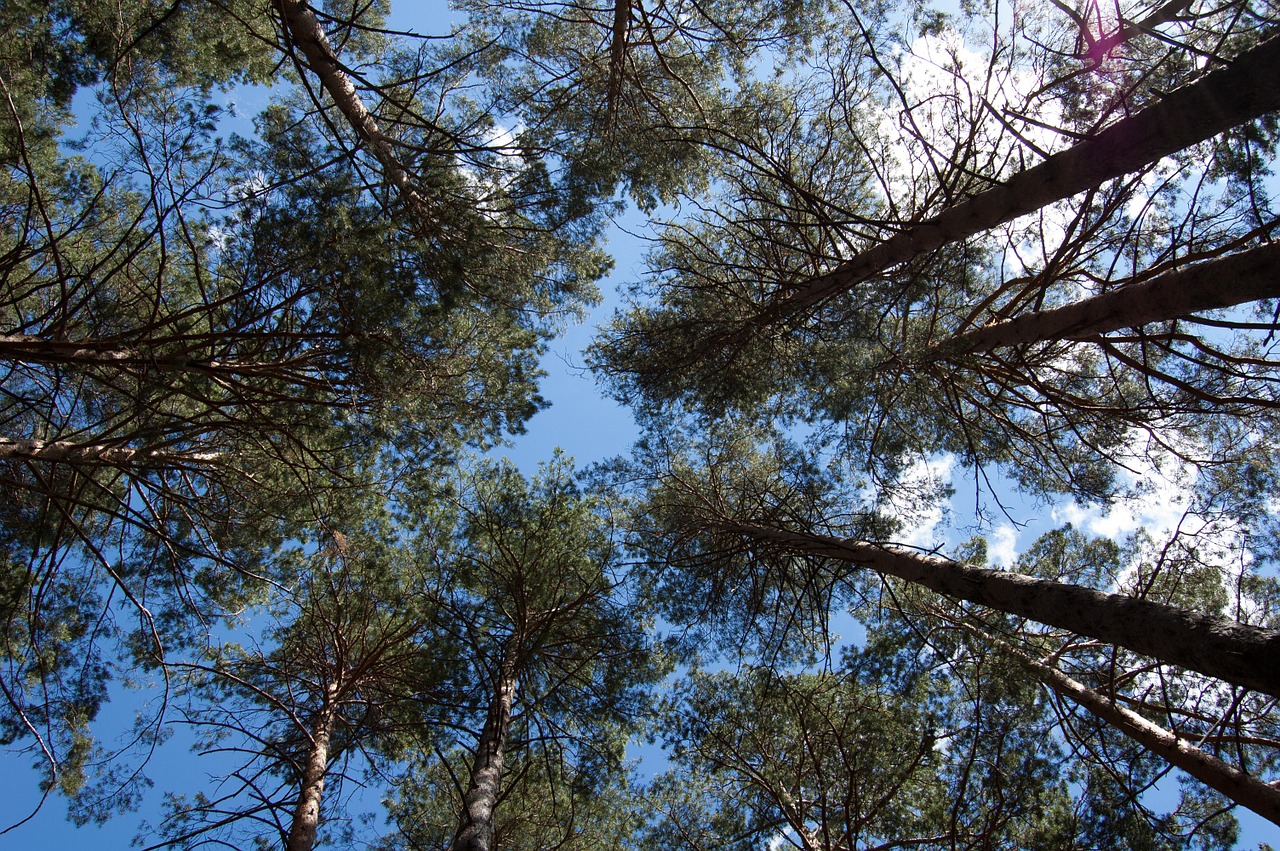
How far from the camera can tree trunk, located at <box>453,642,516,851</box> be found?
4086 mm

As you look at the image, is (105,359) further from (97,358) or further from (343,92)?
(343,92)

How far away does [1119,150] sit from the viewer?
330 centimetres

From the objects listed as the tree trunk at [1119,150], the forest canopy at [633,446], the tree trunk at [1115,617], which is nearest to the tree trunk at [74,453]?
the forest canopy at [633,446]

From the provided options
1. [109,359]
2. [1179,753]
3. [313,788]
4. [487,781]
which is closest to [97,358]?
[109,359]

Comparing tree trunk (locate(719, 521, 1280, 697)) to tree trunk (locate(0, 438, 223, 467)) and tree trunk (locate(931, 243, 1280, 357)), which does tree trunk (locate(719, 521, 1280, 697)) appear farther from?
tree trunk (locate(0, 438, 223, 467))

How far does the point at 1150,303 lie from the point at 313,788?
657cm

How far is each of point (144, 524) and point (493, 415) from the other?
4197mm

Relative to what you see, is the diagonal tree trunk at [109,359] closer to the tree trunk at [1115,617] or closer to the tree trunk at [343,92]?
the tree trunk at [343,92]

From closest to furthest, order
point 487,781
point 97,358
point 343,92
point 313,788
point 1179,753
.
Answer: point 97,358 → point 1179,753 → point 487,781 → point 313,788 → point 343,92

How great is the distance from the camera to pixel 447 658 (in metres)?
7.06

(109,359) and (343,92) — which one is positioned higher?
(343,92)

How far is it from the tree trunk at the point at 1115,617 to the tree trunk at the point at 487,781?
2848mm

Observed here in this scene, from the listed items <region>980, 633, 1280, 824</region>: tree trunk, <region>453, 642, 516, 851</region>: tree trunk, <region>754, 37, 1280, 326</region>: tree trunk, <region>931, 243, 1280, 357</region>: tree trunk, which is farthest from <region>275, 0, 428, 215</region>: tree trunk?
<region>980, 633, 1280, 824</region>: tree trunk

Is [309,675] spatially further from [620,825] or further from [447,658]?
[620,825]
